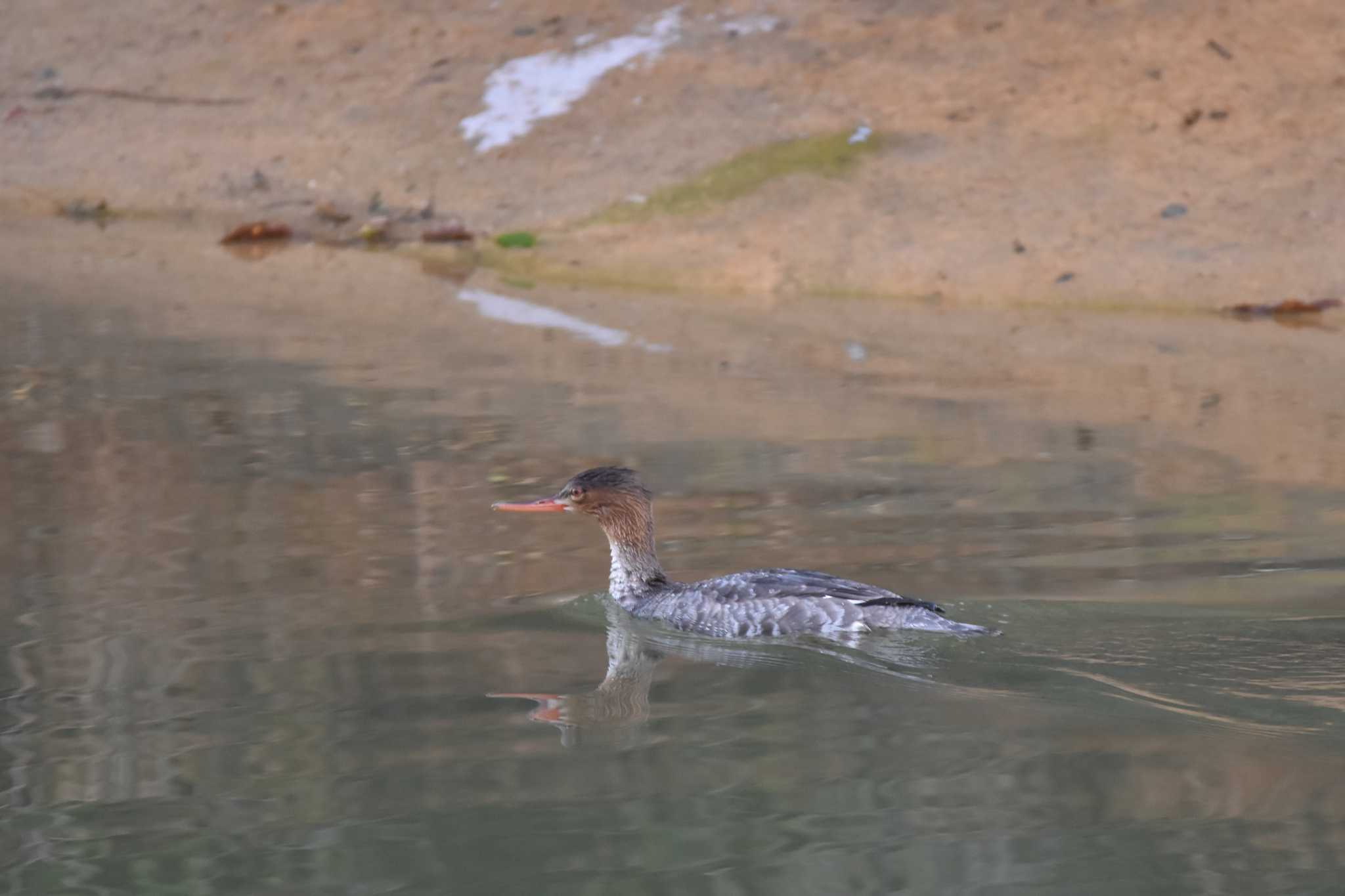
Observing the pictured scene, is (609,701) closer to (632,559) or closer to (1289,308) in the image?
(632,559)

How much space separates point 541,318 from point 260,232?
13.3ft

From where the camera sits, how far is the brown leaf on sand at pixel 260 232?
15.0 m

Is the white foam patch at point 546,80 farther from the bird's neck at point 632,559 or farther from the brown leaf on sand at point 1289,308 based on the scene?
the bird's neck at point 632,559

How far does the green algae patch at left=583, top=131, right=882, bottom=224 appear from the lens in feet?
46.1

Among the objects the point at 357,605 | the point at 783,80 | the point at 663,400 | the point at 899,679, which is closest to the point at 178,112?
the point at 783,80

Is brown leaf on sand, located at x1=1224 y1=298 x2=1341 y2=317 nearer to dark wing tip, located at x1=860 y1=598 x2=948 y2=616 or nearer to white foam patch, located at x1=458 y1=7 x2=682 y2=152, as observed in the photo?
white foam patch, located at x1=458 y1=7 x2=682 y2=152

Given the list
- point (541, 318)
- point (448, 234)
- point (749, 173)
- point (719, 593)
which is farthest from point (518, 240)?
point (719, 593)

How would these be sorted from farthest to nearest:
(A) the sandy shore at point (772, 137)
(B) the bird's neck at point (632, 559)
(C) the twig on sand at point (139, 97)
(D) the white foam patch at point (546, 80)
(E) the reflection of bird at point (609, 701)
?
1. (C) the twig on sand at point (139, 97)
2. (D) the white foam patch at point (546, 80)
3. (A) the sandy shore at point (772, 137)
4. (B) the bird's neck at point (632, 559)
5. (E) the reflection of bird at point (609, 701)

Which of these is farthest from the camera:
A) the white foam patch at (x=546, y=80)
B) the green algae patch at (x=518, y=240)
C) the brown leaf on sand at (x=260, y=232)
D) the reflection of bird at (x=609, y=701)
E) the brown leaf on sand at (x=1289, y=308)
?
the white foam patch at (x=546, y=80)

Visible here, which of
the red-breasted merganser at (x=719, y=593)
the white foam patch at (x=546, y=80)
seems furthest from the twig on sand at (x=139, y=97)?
the red-breasted merganser at (x=719, y=593)

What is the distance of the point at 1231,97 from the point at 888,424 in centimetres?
645

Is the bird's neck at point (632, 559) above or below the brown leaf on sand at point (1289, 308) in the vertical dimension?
below

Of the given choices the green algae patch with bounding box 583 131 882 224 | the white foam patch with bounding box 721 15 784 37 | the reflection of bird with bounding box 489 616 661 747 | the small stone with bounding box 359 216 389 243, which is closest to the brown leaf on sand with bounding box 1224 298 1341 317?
the green algae patch with bounding box 583 131 882 224

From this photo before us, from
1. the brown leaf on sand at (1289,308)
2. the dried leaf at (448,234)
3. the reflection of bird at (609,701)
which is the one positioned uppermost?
the dried leaf at (448,234)
